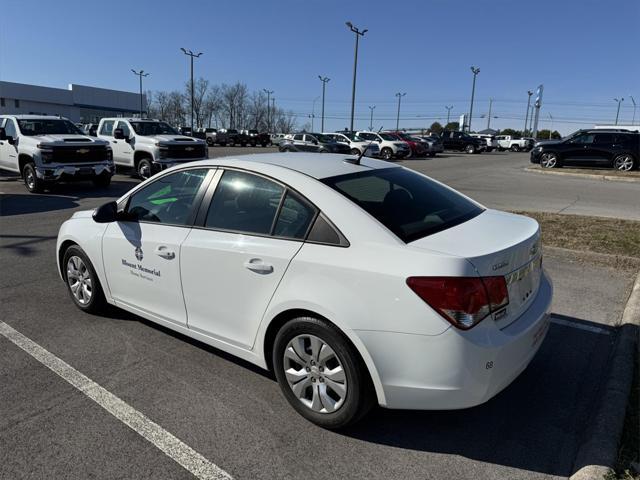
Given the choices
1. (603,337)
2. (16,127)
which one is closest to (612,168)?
(603,337)

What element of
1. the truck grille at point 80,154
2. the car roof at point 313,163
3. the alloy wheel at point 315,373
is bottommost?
the alloy wheel at point 315,373

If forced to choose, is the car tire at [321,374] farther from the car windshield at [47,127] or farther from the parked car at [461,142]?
the parked car at [461,142]

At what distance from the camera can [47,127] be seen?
14211 millimetres

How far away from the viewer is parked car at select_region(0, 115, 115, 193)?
12828 mm

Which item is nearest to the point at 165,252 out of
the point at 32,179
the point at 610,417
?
the point at 610,417

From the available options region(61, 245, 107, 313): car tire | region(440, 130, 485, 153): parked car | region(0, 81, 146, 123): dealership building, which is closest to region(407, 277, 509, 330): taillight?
region(61, 245, 107, 313): car tire

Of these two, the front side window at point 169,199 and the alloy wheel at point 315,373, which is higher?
the front side window at point 169,199

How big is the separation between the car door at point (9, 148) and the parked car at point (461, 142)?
3634 centimetres

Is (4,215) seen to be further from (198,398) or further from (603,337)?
(603,337)

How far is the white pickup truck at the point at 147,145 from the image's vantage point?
15492mm

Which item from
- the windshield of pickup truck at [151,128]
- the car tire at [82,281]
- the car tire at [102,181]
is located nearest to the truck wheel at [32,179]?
the car tire at [102,181]

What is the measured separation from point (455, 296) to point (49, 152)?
12969 mm

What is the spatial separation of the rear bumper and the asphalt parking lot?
0.39 meters

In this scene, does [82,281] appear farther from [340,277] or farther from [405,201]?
[405,201]
